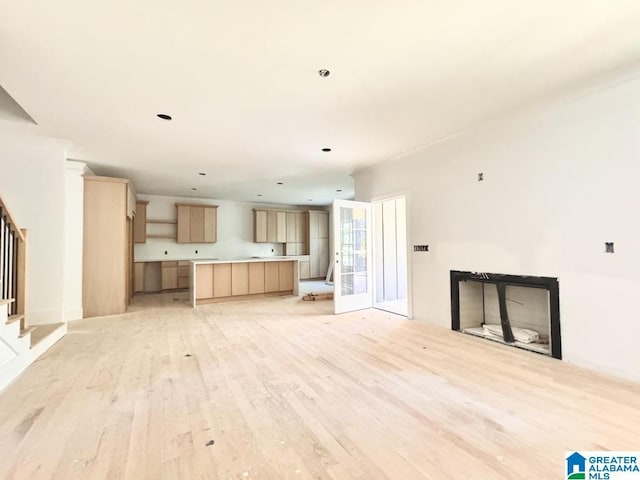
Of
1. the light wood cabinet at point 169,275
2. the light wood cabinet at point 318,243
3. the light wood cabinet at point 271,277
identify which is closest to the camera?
the light wood cabinet at point 271,277

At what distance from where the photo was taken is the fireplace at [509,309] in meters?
3.04

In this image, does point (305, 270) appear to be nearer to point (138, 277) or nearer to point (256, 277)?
point (256, 277)

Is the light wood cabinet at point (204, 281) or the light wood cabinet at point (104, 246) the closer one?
the light wood cabinet at point (104, 246)

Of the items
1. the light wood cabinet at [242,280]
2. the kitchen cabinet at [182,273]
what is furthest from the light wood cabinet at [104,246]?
the kitchen cabinet at [182,273]

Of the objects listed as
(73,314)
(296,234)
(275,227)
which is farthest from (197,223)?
(73,314)

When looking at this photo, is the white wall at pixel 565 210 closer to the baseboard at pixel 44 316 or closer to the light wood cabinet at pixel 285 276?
the light wood cabinet at pixel 285 276

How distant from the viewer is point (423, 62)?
2314 millimetres

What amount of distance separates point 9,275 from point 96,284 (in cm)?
190

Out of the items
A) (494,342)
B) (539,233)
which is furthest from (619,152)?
(494,342)

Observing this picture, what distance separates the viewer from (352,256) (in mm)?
5250

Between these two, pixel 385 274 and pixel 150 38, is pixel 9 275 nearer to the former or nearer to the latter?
pixel 150 38

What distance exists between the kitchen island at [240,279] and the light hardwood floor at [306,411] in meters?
2.36

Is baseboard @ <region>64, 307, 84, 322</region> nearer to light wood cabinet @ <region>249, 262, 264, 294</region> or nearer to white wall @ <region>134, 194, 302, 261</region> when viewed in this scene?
light wood cabinet @ <region>249, 262, 264, 294</region>

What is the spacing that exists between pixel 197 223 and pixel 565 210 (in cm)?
794
